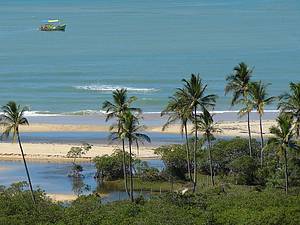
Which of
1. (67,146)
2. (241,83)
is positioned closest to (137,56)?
(67,146)

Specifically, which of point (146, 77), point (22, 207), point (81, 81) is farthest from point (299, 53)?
point (22, 207)

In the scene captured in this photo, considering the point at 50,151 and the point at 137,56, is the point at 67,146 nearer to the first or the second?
the point at 50,151

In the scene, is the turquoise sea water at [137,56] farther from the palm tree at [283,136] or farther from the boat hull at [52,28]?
the palm tree at [283,136]

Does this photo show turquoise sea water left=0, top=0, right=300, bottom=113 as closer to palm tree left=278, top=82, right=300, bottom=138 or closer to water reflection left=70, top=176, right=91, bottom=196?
water reflection left=70, top=176, right=91, bottom=196

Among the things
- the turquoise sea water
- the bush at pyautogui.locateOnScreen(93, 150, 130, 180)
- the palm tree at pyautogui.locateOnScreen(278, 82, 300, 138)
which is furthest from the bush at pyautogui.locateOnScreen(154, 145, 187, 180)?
the turquoise sea water

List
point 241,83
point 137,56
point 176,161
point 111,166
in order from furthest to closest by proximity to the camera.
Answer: point 137,56, point 111,166, point 176,161, point 241,83

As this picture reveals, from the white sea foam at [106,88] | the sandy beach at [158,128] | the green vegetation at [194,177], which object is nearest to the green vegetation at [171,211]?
the green vegetation at [194,177]
